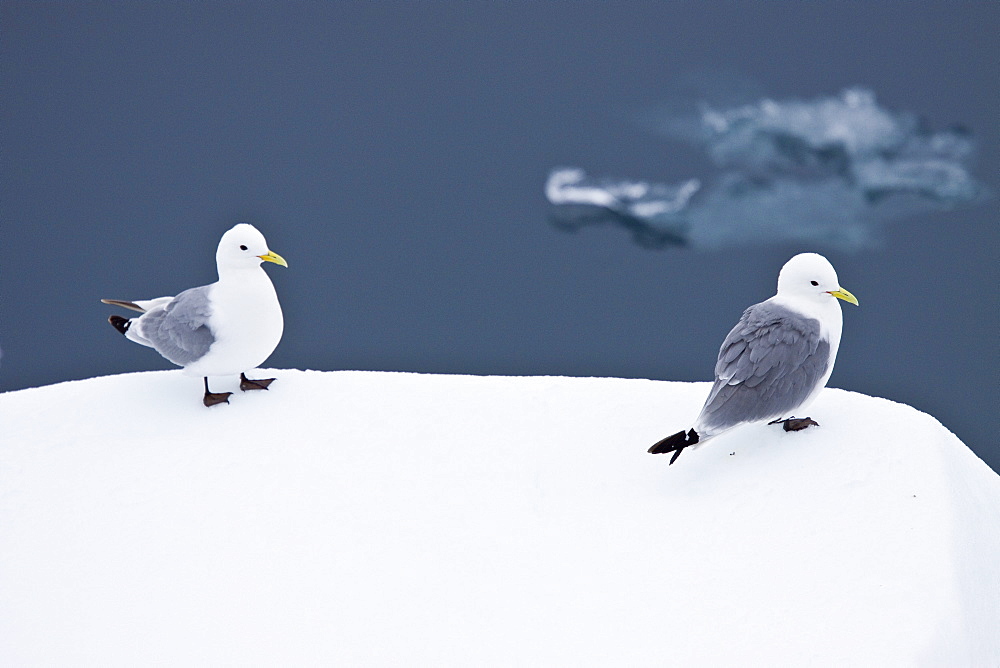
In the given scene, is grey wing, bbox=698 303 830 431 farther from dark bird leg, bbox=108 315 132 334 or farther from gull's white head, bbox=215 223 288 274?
dark bird leg, bbox=108 315 132 334

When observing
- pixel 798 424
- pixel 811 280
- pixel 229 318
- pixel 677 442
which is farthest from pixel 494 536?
pixel 229 318

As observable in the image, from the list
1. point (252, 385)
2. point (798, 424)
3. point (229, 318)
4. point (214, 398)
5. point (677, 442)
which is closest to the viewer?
point (677, 442)

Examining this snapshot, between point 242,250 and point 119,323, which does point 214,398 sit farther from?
point 242,250

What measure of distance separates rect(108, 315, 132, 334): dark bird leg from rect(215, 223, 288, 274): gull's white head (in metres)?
0.76

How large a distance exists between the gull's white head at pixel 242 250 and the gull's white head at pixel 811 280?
8.48 ft

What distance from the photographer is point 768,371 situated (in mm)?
3623

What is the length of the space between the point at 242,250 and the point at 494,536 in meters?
2.11

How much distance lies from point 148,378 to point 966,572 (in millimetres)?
4494

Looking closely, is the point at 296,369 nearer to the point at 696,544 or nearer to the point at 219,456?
the point at 219,456

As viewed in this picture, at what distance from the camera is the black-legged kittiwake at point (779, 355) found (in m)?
3.59

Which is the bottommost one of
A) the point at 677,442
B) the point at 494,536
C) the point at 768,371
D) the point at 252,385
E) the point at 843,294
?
the point at 494,536

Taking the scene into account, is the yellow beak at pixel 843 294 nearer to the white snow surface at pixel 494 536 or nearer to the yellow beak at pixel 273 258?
the white snow surface at pixel 494 536

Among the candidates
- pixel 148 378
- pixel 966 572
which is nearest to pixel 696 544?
pixel 966 572

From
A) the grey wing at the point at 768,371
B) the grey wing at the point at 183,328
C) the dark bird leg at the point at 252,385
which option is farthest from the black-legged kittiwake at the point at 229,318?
the grey wing at the point at 768,371
